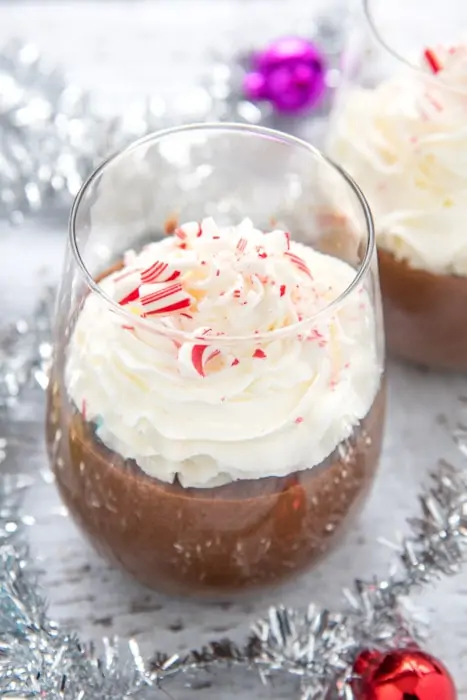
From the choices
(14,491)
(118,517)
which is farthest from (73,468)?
(14,491)

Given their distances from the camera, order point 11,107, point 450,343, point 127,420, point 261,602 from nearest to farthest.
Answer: point 127,420
point 261,602
point 450,343
point 11,107

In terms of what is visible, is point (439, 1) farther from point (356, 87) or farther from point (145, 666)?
point (145, 666)

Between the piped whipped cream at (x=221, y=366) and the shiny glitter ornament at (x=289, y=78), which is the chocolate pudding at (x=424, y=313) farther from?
the shiny glitter ornament at (x=289, y=78)

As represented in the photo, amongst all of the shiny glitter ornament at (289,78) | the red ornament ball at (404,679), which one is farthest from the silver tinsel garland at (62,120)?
the red ornament ball at (404,679)

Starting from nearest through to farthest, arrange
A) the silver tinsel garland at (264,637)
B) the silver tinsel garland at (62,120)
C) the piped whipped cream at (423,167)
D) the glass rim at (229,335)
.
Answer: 1. the glass rim at (229,335)
2. the silver tinsel garland at (264,637)
3. the piped whipped cream at (423,167)
4. the silver tinsel garland at (62,120)

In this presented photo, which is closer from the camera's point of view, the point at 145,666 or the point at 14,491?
the point at 145,666

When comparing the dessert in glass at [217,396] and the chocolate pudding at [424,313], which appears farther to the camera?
the chocolate pudding at [424,313]

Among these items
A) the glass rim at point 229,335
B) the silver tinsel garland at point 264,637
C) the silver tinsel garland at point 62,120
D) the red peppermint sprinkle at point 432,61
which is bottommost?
the silver tinsel garland at point 264,637
